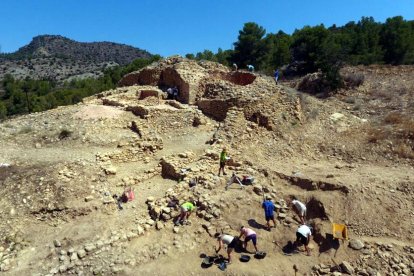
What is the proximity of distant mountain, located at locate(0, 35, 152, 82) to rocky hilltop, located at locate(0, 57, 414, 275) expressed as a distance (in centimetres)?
6940

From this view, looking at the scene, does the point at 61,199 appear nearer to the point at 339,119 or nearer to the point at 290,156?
the point at 290,156

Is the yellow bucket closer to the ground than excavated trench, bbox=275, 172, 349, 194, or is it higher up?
closer to the ground

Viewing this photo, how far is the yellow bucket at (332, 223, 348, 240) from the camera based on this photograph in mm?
9156

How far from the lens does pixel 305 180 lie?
1135 cm

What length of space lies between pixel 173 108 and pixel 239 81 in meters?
4.99

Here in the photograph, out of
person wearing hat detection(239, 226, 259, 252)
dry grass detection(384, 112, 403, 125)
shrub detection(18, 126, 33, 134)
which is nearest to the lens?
person wearing hat detection(239, 226, 259, 252)

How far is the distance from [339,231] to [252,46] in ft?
90.7

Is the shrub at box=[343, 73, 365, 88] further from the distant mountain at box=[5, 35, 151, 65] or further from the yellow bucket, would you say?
the distant mountain at box=[5, 35, 151, 65]

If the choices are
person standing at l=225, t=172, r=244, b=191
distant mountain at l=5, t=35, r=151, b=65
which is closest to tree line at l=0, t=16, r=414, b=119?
person standing at l=225, t=172, r=244, b=191

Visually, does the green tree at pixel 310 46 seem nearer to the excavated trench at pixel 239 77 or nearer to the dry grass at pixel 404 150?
the excavated trench at pixel 239 77

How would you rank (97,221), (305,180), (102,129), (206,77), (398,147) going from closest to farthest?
(97,221), (305,180), (398,147), (102,129), (206,77)

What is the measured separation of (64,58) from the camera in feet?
330

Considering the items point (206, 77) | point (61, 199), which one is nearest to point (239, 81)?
point (206, 77)

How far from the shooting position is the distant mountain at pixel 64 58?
87.5 metres
